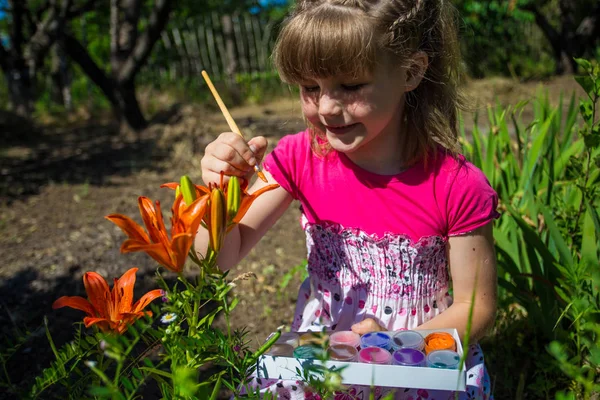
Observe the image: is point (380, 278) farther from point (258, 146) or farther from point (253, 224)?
point (258, 146)

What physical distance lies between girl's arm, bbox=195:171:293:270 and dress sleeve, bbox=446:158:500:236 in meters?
0.46

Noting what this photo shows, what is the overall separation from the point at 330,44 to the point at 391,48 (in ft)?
0.52

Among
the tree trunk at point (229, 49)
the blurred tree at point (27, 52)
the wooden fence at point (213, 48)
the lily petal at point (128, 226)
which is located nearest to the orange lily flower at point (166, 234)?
the lily petal at point (128, 226)

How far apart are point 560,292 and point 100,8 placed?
11303mm

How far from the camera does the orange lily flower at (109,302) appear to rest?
0.88 metres

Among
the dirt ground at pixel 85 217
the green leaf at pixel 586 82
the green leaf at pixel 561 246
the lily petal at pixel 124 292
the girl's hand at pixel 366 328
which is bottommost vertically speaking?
the dirt ground at pixel 85 217

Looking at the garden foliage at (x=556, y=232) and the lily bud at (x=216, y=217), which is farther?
the garden foliage at (x=556, y=232)

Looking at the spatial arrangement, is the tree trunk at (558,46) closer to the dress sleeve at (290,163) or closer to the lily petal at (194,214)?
→ the dress sleeve at (290,163)

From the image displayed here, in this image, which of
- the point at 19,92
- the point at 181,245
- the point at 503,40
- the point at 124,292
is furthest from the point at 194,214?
the point at 503,40

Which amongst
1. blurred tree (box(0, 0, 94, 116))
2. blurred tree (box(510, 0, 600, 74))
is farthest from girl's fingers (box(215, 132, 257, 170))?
blurred tree (box(510, 0, 600, 74))

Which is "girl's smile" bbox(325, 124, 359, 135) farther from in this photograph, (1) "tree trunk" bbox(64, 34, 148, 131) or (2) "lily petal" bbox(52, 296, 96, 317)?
(1) "tree trunk" bbox(64, 34, 148, 131)

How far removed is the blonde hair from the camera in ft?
3.99

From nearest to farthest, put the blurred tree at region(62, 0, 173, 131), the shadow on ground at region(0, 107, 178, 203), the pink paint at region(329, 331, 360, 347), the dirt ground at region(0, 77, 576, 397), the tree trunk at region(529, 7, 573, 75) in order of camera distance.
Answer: the pink paint at region(329, 331, 360, 347) < the dirt ground at region(0, 77, 576, 397) < the shadow on ground at region(0, 107, 178, 203) < the blurred tree at region(62, 0, 173, 131) < the tree trunk at region(529, 7, 573, 75)

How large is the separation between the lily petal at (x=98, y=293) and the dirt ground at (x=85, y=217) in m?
0.30
